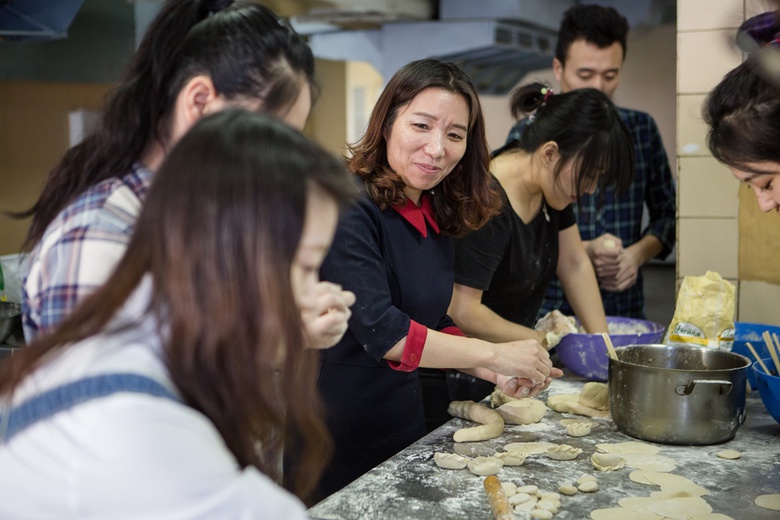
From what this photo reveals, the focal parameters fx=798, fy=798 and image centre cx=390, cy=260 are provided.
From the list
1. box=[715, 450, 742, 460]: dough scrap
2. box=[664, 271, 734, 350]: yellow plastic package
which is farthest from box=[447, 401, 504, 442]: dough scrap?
box=[664, 271, 734, 350]: yellow plastic package

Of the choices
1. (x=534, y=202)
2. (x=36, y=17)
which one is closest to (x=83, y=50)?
(x=36, y=17)

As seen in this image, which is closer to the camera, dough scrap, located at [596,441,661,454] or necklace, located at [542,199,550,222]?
dough scrap, located at [596,441,661,454]

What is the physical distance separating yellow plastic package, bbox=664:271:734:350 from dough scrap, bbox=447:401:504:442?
2.35 ft

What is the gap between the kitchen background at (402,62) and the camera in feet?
9.16

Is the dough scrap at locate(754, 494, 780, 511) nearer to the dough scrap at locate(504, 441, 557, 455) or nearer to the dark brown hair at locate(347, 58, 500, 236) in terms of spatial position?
the dough scrap at locate(504, 441, 557, 455)

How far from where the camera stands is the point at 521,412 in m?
1.99

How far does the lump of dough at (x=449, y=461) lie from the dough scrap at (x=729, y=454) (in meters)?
0.56

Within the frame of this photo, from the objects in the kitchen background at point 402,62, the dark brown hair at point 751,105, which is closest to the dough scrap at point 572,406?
the dark brown hair at point 751,105

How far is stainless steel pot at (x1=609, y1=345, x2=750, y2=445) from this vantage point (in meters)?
1.75

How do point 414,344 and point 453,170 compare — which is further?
point 453,170

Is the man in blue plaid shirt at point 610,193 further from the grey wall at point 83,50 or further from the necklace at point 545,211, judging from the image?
the grey wall at point 83,50

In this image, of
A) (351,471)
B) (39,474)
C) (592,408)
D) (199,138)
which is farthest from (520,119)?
(39,474)

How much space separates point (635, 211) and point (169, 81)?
2.45 meters

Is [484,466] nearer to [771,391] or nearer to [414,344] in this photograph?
[414,344]
